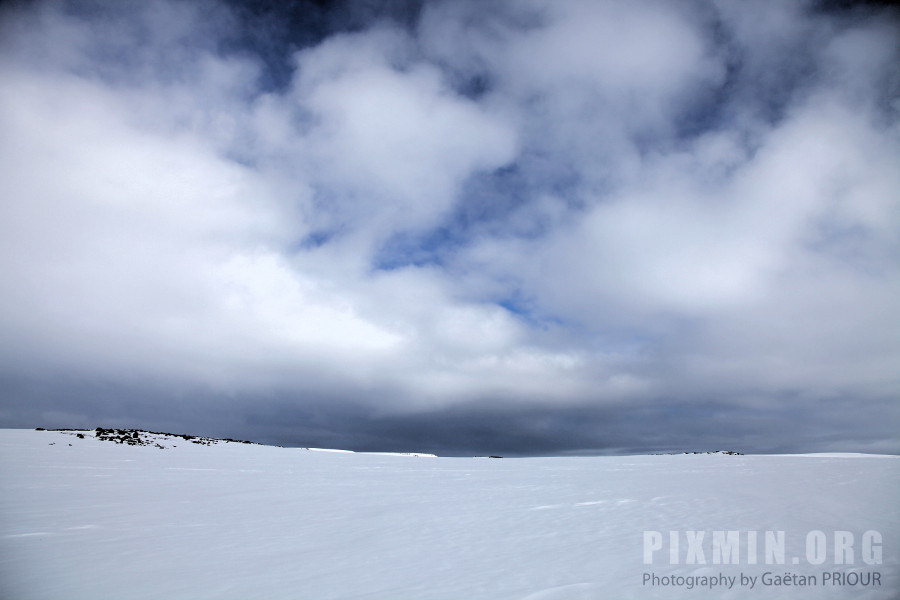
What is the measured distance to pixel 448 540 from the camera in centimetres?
818

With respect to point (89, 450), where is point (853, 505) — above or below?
above

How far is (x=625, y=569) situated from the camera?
616 cm

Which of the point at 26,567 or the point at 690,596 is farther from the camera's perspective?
the point at 26,567

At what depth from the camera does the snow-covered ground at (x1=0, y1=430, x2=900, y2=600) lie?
5703mm

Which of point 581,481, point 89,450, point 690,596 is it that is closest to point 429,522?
point 690,596

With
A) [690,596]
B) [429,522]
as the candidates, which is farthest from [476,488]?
[690,596]

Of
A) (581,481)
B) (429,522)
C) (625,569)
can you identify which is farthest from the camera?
(581,481)

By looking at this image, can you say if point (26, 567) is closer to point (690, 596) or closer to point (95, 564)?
point (95, 564)

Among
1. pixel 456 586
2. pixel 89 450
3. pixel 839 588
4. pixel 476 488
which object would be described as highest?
pixel 839 588

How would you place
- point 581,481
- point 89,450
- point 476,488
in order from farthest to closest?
point 89,450, point 581,481, point 476,488

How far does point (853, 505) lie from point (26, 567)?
15393mm

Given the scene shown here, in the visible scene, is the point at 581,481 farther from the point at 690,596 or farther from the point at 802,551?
the point at 690,596

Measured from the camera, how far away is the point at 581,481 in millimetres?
16734

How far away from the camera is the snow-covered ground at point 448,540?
18.7 feet
